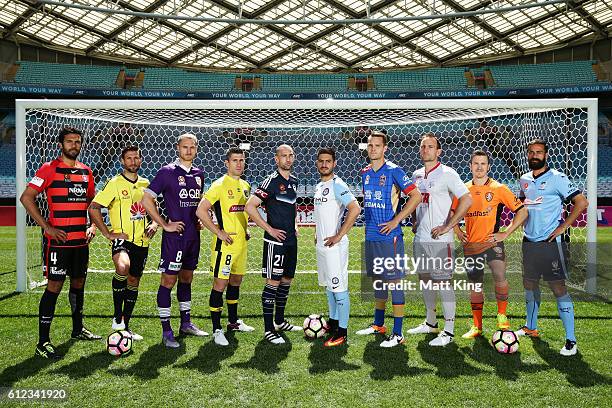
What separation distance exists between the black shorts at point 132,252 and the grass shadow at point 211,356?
1.05m

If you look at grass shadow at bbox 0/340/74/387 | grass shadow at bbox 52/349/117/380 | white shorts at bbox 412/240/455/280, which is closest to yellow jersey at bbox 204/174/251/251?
grass shadow at bbox 52/349/117/380

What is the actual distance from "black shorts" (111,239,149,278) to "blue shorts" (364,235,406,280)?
7.64ft

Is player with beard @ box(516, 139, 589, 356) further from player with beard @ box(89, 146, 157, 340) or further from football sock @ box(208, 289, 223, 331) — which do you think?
player with beard @ box(89, 146, 157, 340)

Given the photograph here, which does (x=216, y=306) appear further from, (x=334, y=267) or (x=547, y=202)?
(x=547, y=202)

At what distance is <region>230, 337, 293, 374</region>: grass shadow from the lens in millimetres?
3891

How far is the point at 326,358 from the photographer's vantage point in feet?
13.5

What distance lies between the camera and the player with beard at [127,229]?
4.64m

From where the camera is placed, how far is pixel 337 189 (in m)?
4.46

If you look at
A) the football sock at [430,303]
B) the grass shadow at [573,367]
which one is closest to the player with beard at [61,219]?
the football sock at [430,303]

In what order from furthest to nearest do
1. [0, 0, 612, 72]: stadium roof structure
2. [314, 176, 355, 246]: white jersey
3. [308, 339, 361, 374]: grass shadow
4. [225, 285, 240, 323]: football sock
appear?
[0, 0, 612, 72]: stadium roof structure, [225, 285, 240, 323]: football sock, [314, 176, 355, 246]: white jersey, [308, 339, 361, 374]: grass shadow

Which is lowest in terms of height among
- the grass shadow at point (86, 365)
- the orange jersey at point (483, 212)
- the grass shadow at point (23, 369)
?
the grass shadow at point (86, 365)

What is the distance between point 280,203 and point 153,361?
1.82m

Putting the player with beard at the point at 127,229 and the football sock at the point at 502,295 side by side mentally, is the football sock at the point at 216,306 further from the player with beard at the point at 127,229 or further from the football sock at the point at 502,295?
the football sock at the point at 502,295

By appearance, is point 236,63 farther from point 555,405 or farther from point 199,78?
point 555,405
